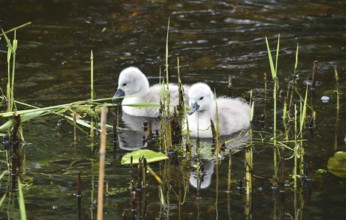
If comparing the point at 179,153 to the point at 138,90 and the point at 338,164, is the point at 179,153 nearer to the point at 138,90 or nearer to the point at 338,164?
the point at 338,164

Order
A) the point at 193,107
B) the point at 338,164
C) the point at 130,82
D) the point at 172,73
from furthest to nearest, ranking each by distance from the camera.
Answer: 1. the point at 172,73
2. the point at 130,82
3. the point at 193,107
4. the point at 338,164

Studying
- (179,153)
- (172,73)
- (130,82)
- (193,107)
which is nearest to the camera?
(179,153)

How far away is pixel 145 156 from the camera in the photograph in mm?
6676

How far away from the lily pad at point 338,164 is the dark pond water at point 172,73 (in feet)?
0.19

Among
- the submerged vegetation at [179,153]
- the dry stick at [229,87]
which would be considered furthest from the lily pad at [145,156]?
the dry stick at [229,87]

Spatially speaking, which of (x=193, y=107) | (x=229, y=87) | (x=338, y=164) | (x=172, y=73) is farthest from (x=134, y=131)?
(x=338, y=164)

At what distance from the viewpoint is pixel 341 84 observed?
→ 27.9ft

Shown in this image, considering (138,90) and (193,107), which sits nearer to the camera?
(193,107)

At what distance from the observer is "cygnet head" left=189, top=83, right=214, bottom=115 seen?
24.2 ft

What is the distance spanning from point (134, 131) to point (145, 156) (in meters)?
1.06

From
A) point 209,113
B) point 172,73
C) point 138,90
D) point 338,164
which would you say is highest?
point 172,73

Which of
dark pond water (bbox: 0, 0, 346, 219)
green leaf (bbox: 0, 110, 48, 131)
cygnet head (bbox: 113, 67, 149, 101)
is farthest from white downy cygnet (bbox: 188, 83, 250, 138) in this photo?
green leaf (bbox: 0, 110, 48, 131)

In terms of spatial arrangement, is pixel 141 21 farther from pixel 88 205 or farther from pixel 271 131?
pixel 88 205

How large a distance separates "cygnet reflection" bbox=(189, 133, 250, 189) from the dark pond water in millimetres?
46
